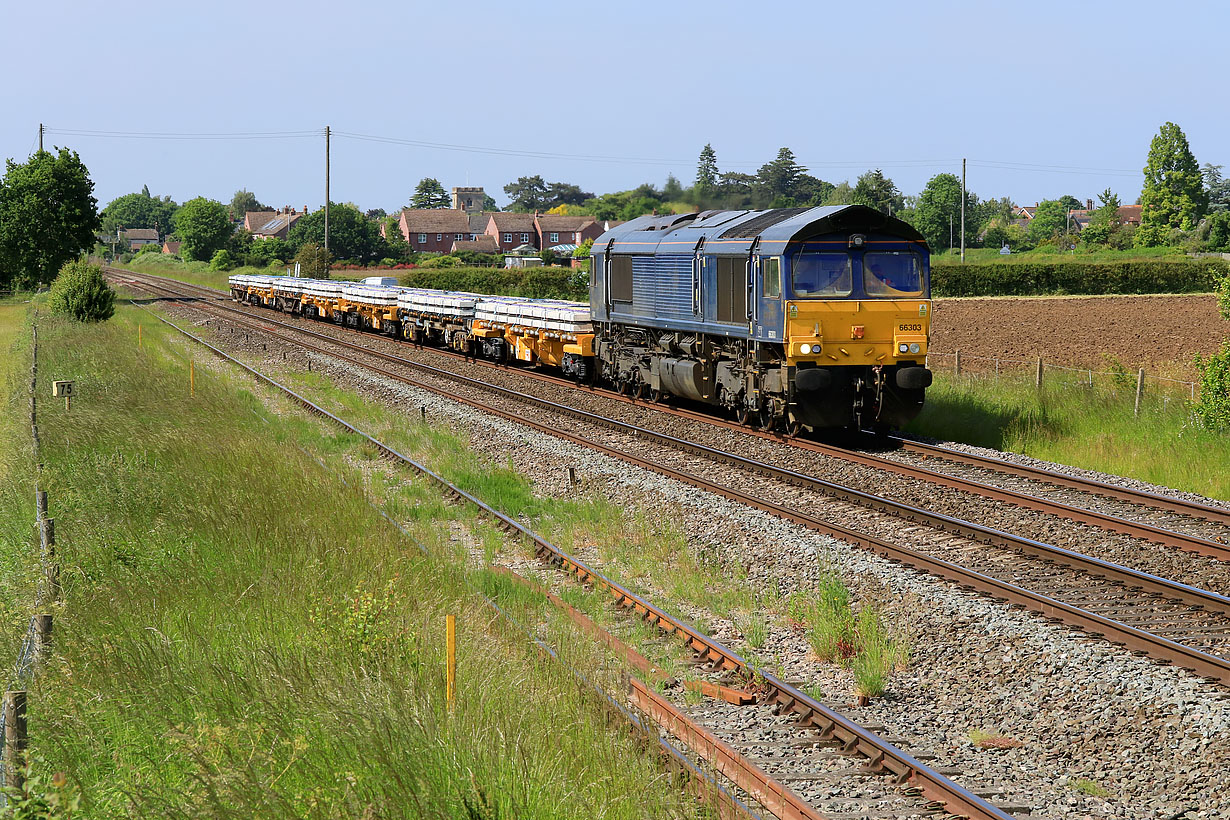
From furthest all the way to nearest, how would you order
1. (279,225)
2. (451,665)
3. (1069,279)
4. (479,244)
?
(279,225), (479,244), (1069,279), (451,665)

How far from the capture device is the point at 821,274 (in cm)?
1738

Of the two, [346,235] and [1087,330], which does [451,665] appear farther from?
[346,235]

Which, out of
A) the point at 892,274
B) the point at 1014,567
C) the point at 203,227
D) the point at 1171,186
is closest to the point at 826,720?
the point at 1014,567

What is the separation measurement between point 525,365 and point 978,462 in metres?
17.5

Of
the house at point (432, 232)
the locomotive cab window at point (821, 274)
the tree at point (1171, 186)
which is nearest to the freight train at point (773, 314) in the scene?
the locomotive cab window at point (821, 274)

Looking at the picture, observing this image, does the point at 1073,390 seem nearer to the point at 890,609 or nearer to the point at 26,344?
the point at 890,609

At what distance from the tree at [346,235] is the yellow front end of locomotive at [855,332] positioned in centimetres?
10291

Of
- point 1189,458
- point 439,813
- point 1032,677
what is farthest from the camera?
point 1189,458

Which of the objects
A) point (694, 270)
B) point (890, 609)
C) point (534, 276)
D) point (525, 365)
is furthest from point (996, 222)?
point (890, 609)

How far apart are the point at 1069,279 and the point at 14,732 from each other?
69.4 meters

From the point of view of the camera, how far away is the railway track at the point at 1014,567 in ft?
29.5

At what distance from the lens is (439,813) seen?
5.19 meters

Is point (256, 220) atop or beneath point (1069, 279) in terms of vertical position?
atop

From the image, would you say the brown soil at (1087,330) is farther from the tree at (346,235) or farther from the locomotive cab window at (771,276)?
the tree at (346,235)
